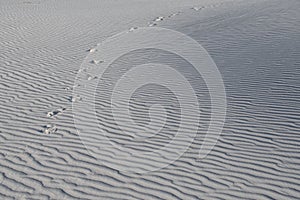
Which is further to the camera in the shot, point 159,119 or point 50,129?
point 159,119

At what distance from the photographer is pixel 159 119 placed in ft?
28.3

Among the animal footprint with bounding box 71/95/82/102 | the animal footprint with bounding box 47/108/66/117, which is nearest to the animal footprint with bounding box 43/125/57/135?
the animal footprint with bounding box 47/108/66/117

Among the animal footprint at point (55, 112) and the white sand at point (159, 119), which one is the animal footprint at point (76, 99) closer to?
the white sand at point (159, 119)

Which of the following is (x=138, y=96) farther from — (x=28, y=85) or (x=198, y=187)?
(x=198, y=187)

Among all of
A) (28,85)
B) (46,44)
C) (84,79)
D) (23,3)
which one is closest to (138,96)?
(84,79)

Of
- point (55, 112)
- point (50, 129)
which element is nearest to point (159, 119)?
point (50, 129)

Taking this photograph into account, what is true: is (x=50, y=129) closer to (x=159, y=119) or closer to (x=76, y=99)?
(x=76, y=99)

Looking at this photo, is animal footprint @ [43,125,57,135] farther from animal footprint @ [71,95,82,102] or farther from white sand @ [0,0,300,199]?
animal footprint @ [71,95,82,102]

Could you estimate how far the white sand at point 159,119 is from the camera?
630 centimetres

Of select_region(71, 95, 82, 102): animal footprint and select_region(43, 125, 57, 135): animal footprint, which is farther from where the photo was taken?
select_region(71, 95, 82, 102): animal footprint

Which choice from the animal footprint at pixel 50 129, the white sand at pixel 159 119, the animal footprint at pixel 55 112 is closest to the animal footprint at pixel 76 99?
the white sand at pixel 159 119

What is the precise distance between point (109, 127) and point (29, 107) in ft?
7.60

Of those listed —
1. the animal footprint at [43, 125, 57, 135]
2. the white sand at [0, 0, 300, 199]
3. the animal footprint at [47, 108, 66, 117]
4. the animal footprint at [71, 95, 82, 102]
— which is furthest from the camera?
the animal footprint at [71, 95, 82, 102]

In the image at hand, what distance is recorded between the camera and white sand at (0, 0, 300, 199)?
248 inches
